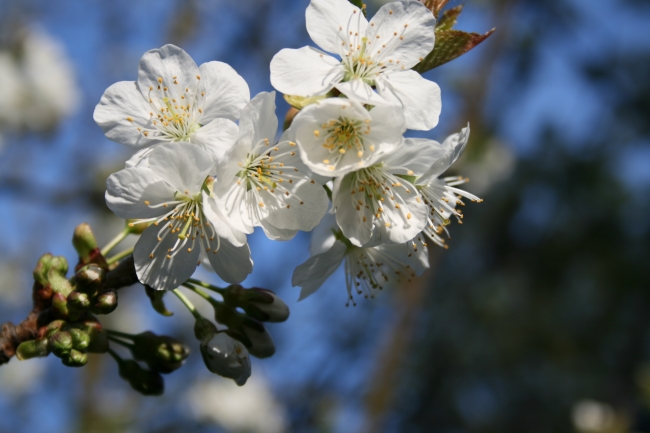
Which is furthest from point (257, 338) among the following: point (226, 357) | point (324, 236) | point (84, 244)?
point (84, 244)

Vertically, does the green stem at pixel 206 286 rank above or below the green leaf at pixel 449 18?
below

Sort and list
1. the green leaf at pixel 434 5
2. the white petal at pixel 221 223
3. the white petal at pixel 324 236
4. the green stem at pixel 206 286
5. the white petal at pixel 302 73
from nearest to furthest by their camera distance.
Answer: the white petal at pixel 221 223
the white petal at pixel 302 73
the green stem at pixel 206 286
the green leaf at pixel 434 5
the white petal at pixel 324 236

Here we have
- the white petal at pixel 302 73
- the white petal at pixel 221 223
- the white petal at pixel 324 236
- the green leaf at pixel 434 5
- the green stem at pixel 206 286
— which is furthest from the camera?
the white petal at pixel 324 236

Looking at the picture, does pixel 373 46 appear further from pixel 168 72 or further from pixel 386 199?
pixel 168 72

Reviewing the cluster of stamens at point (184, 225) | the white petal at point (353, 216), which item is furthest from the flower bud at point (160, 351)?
the white petal at point (353, 216)

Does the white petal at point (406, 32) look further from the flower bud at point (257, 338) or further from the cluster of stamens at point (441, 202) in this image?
the flower bud at point (257, 338)

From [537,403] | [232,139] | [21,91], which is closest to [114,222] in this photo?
[21,91]

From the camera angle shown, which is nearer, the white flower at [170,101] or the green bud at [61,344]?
the green bud at [61,344]
